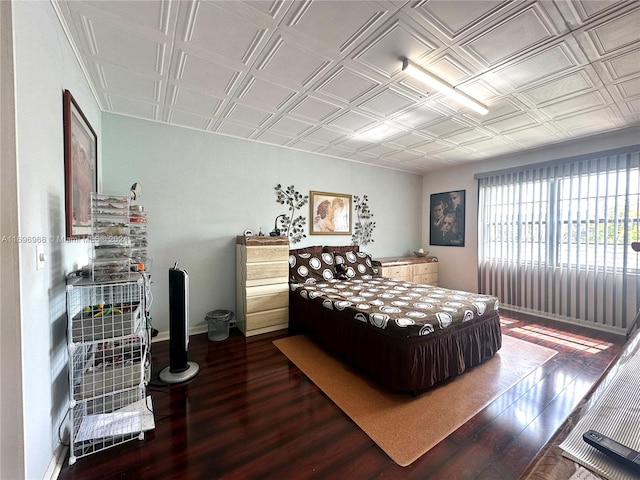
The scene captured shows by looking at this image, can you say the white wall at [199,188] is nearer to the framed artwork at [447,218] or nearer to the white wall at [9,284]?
the white wall at [9,284]

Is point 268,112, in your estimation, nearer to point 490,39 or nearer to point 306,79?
point 306,79

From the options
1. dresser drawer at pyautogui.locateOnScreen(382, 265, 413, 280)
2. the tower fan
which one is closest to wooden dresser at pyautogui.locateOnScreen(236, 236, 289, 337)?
the tower fan

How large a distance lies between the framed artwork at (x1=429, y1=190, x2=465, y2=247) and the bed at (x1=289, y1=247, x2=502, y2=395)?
234 centimetres

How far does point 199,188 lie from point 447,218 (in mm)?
4781

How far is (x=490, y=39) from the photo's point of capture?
1.82 metres

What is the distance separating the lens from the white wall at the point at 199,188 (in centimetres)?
307

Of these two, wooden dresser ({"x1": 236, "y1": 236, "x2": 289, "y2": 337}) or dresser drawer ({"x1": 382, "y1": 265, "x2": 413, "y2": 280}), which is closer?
wooden dresser ({"x1": 236, "y1": 236, "x2": 289, "y2": 337})

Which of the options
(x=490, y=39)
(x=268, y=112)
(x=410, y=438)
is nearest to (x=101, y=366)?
(x=410, y=438)

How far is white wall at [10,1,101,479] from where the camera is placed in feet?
3.87

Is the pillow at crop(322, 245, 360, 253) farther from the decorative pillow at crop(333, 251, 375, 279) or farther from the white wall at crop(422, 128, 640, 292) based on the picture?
the white wall at crop(422, 128, 640, 292)

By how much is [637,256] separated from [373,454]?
4341 millimetres

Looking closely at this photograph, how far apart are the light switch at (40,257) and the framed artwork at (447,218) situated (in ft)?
19.0

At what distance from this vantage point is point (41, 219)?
1376 mm

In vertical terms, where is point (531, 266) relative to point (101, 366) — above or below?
above
